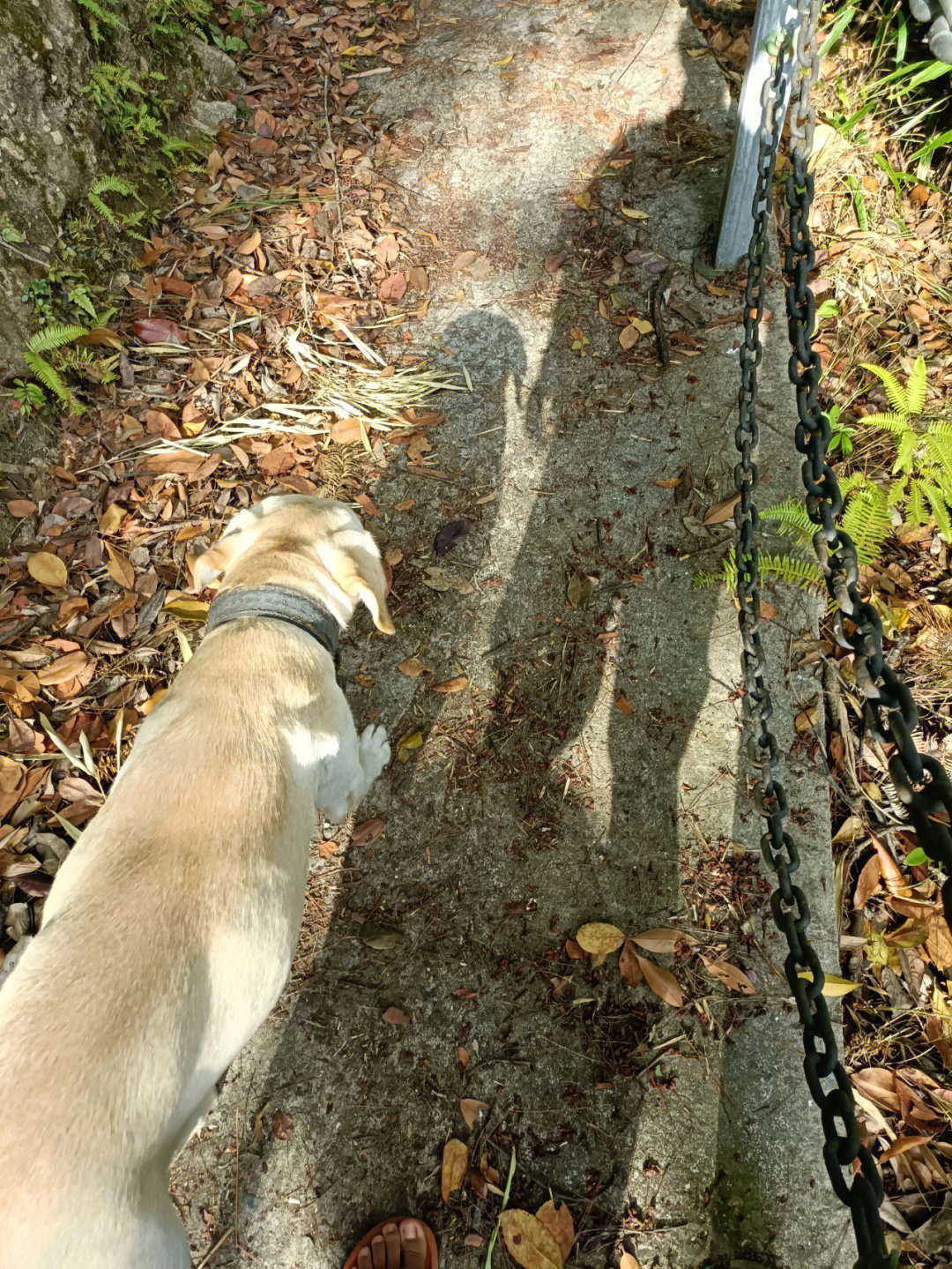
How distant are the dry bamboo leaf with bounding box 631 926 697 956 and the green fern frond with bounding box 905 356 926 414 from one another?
8.91ft

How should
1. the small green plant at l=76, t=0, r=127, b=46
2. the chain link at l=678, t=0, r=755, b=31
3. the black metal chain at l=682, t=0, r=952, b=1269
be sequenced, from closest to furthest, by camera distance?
the black metal chain at l=682, t=0, r=952, b=1269
the small green plant at l=76, t=0, r=127, b=46
the chain link at l=678, t=0, r=755, b=31

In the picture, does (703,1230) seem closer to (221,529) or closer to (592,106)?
(221,529)

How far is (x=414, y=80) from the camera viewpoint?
5121 millimetres

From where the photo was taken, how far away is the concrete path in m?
2.34

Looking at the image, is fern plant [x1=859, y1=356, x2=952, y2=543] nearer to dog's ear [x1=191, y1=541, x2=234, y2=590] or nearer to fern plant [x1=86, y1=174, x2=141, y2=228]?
dog's ear [x1=191, y1=541, x2=234, y2=590]

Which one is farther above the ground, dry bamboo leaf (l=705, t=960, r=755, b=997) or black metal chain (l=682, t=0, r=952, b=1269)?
black metal chain (l=682, t=0, r=952, b=1269)

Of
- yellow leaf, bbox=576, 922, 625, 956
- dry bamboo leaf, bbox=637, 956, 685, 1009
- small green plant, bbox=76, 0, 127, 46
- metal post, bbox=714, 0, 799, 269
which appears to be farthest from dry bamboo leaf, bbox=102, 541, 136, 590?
metal post, bbox=714, 0, 799, 269

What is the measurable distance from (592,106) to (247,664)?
4.91m

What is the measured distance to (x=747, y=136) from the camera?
129 inches

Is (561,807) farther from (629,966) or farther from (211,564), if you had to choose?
Answer: (211,564)

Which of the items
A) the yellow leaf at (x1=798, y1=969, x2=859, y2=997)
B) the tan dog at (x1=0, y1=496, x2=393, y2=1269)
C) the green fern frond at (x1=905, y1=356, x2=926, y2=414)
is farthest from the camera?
the green fern frond at (x1=905, y1=356, x2=926, y2=414)

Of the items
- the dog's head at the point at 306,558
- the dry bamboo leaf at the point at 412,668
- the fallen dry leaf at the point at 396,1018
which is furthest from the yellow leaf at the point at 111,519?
the fallen dry leaf at the point at 396,1018

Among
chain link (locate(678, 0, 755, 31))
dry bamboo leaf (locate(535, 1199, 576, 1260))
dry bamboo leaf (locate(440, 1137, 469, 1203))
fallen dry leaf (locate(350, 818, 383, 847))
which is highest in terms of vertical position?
chain link (locate(678, 0, 755, 31))

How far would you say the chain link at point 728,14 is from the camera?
16.0 feet
